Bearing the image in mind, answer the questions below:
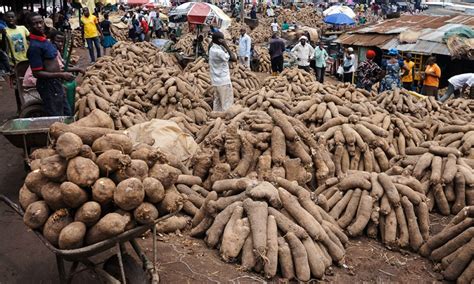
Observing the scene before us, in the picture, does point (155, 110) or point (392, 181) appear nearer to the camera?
point (392, 181)

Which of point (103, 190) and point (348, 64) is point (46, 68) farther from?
point (348, 64)

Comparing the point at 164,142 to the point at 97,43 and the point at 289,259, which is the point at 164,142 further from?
the point at 97,43

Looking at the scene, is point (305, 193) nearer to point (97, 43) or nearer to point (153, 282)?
point (153, 282)

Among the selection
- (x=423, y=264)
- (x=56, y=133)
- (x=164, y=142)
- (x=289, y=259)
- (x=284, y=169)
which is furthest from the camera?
(x=164, y=142)

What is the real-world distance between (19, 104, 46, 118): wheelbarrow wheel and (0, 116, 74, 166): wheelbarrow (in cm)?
150

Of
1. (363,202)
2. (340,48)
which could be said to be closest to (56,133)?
(363,202)

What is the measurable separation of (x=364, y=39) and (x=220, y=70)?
544 inches

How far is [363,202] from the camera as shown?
625 centimetres

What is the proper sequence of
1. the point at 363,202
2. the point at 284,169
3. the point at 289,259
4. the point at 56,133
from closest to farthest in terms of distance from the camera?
1. the point at 56,133
2. the point at 289,259
3. the point at 363,202
4. the point at 284,169

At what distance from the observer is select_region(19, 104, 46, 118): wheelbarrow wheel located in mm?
8809

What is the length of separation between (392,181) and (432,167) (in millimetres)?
1031

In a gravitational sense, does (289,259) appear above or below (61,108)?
below

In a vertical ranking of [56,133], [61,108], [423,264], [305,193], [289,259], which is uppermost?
[56,133]

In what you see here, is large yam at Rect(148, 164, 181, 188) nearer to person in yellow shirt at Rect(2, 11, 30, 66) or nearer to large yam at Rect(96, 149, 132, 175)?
large yam at Rect(96, 149, 132, 175)
